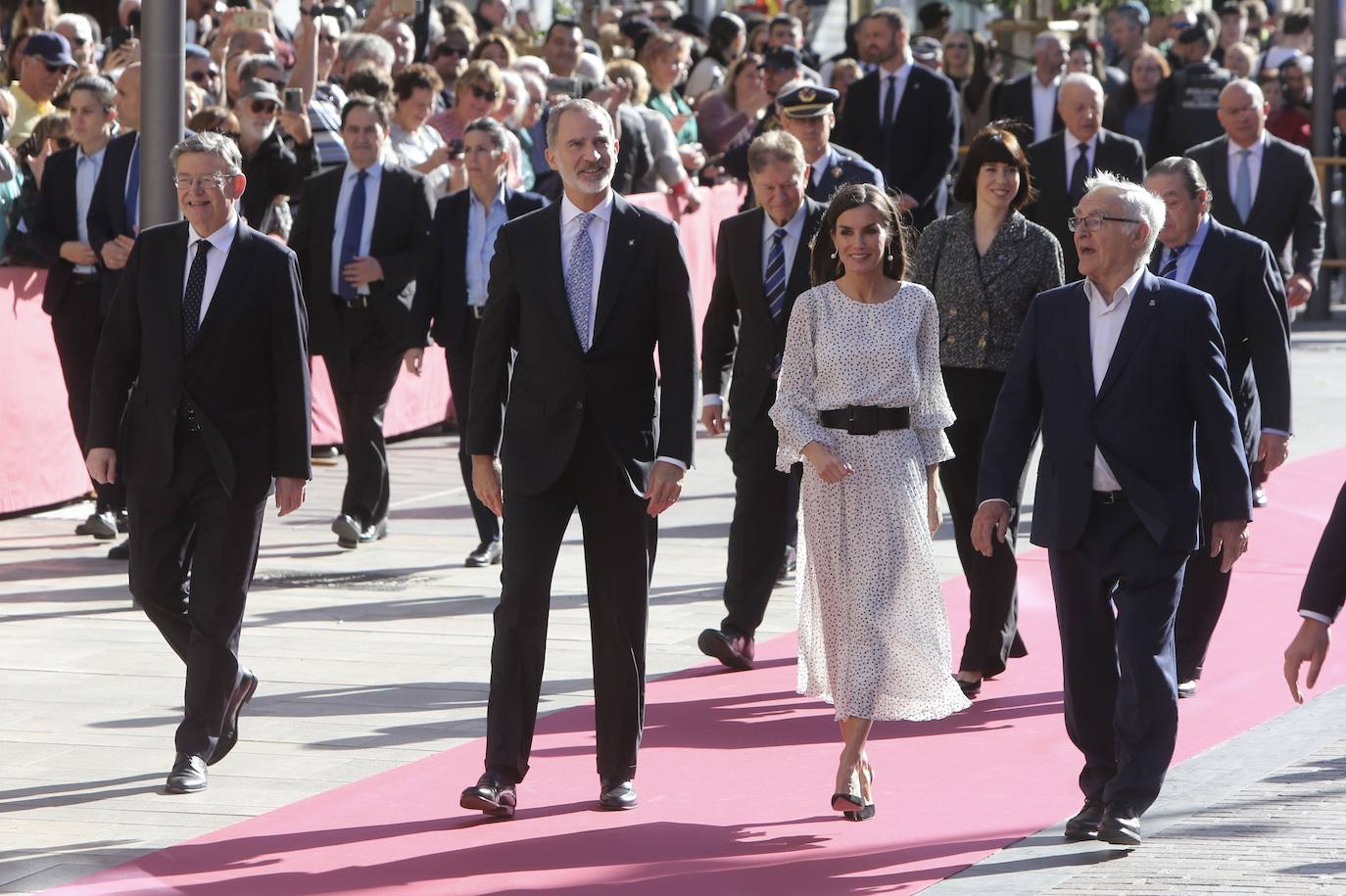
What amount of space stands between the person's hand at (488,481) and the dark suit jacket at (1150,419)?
1.51 m

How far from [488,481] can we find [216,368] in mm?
934

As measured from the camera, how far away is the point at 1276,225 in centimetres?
1237

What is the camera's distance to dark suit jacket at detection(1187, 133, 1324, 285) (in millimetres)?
12219

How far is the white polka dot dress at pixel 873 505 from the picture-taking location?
6852mm

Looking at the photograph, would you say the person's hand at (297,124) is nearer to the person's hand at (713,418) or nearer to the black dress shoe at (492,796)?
the person's hand at (713,418)

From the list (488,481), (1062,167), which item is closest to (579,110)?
(488,481)

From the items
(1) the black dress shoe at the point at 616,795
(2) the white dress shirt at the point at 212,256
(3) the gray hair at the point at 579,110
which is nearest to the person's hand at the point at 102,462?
(2) the white dress shirt at the point at 212,256

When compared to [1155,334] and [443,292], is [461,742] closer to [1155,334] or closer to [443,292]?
[1155,334]


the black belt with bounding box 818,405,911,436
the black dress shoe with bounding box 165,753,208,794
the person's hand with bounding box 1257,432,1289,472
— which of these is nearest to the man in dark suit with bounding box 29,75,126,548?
the black dress shoe with bounding box 165,753,208,794

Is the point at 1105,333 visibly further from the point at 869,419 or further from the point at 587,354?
the point at 587,354

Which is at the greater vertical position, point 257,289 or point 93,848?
point 257,289

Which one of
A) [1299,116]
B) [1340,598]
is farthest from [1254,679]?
[1299,116]

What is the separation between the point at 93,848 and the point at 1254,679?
4.29 metres

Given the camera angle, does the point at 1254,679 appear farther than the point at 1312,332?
No
